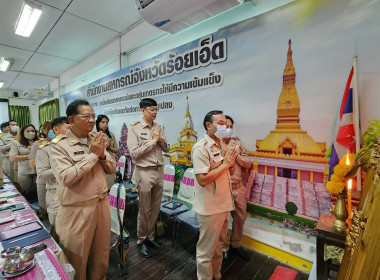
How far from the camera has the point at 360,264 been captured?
2.01ft

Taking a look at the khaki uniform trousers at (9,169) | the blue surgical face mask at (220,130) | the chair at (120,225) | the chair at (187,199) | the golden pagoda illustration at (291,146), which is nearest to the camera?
the blue surgical face mask at (220,130)

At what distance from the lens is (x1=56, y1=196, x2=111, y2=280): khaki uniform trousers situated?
1443 millimetres

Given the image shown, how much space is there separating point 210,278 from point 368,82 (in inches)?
88.1

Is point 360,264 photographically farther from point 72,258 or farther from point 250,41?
point 250,41

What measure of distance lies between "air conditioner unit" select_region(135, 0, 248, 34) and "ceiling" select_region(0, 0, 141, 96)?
0.94 metres

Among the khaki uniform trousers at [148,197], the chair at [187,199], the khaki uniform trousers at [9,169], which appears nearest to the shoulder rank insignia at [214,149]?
the chair at [187,199]

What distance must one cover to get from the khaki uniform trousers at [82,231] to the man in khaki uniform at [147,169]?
2.62 feet

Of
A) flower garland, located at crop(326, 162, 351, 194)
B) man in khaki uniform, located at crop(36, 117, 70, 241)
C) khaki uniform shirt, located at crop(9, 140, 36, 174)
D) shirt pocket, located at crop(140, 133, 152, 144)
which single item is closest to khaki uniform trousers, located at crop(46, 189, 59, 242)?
man in khaki uniform, located at crop(36, 117, 70, 241)

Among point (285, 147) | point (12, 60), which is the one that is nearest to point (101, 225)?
point (285, 147)

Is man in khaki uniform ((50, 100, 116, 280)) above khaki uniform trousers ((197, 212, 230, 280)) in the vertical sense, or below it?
above

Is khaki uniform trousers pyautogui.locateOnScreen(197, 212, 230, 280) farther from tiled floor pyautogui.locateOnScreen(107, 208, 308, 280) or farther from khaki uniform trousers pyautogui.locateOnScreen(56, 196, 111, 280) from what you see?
khaki uniform trousers pyautogui.locateOnScreen(56, 196, 111, 280)

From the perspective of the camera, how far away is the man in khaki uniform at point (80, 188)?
143cm

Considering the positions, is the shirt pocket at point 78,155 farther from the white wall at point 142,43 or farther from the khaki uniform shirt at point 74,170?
the white wall at point 142,43

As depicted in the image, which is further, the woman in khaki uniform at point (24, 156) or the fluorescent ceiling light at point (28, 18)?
the woman in khaki uniform at point (24, 156)
